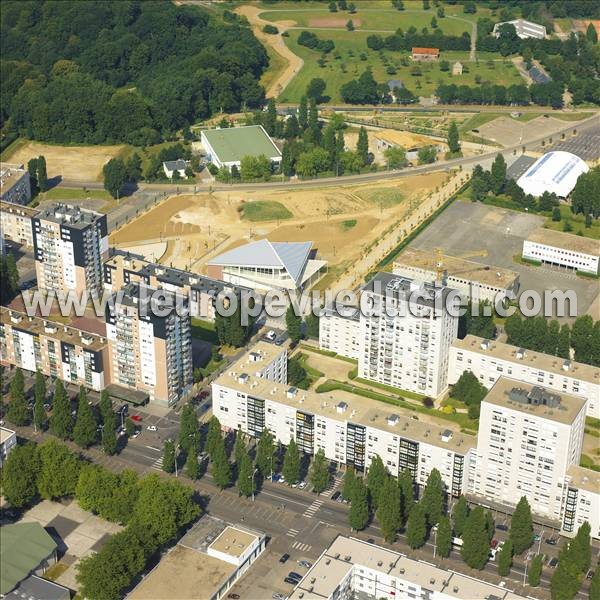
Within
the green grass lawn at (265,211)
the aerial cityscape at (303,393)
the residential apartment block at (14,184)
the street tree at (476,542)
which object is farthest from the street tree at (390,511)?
the residential apartment block at (14,184)

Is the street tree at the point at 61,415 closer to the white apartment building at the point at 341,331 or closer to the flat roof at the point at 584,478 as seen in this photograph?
the white apartment building at the point at 341,331

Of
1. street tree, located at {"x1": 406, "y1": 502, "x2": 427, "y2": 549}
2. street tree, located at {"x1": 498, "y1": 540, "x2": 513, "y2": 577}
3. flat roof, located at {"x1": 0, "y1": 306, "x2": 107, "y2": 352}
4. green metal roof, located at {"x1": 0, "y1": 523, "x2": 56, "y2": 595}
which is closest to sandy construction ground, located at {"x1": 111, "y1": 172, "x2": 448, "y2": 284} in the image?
flat roof, located at {"x1": 0, "y1": 306, "x2": 107, "y2": 352}

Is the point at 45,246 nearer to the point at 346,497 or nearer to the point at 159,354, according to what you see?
the point at 159,354

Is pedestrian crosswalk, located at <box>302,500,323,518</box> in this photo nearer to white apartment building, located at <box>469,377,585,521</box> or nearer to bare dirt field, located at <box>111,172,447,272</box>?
white apartment building, located at <box>469,377,585,521</box>

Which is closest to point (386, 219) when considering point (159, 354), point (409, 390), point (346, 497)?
point (409, 390)

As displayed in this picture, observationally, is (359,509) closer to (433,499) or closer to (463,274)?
(433,499)
